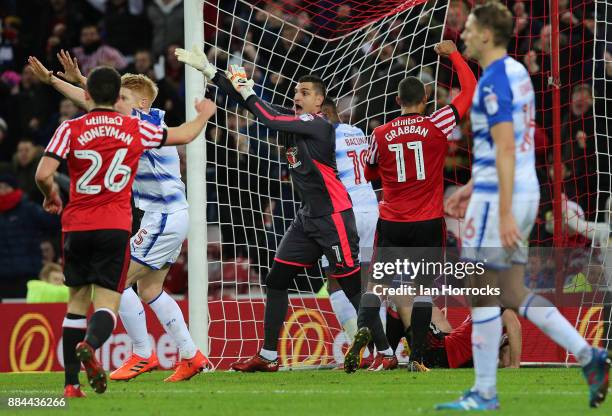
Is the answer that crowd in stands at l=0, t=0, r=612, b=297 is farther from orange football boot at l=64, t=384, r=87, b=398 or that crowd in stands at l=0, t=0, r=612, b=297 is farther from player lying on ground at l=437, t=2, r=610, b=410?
player lying on ground at l=437, t=2, r=610, b=410

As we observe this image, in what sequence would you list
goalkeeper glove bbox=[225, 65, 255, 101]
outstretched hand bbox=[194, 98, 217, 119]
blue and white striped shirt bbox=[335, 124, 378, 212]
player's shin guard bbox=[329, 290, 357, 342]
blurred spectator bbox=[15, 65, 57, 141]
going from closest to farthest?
1. outstretched hand bbox=[194, 98, 217, 119]
2. goalkeeper glove bbox=[225, 65, 255, 101]
3. player's shin guard bbox=[329, 290, 357, 342]
4. blue and white striped shirt bbox=[335, 124, 378, 212]
5. blurred spectator bbox=[15, 65, 57, 141]

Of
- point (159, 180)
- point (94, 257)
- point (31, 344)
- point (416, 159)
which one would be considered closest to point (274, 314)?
point (159, 180)

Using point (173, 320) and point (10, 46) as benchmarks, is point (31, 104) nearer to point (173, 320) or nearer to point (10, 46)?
point (10, 46)

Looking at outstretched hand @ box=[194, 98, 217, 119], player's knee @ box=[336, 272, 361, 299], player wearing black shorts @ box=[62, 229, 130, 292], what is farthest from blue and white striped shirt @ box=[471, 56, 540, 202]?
player's knee @ box=[336, 272, 361, 299]

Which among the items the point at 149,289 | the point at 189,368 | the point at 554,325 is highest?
the point at 149,289

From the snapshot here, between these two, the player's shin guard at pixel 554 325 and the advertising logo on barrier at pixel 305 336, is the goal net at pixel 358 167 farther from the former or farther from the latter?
the player's shin guard at pixel 554 325

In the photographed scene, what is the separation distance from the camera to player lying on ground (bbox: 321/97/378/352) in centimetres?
1050

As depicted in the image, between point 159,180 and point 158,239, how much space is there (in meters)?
0.47

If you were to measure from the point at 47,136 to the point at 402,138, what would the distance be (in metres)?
7.81

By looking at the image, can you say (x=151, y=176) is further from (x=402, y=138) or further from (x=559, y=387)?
(x=559, y=387)

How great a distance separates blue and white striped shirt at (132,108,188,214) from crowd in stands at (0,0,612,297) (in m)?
1.64

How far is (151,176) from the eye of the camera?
30.2 feet

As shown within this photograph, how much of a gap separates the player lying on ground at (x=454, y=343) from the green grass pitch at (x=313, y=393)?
0.46 m

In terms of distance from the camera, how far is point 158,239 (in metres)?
9.09
